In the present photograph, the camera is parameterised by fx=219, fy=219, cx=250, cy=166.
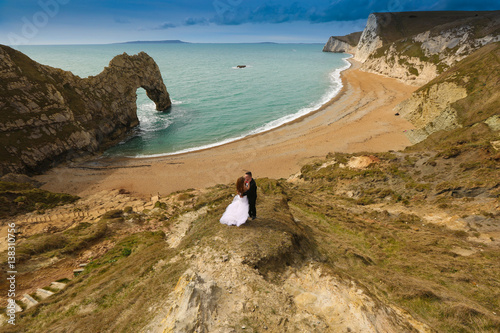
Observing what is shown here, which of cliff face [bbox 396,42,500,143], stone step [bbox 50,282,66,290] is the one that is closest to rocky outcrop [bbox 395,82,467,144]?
cliff face [bbox 396,42,500,143]

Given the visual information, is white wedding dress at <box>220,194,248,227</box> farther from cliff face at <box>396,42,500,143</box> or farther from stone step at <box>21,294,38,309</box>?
cliff face at <box>396,42,500,143</box>

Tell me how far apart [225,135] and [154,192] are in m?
18.7

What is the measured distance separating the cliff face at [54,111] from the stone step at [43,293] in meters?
23.8

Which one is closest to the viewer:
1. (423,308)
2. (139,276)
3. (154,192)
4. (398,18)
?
(423,308)

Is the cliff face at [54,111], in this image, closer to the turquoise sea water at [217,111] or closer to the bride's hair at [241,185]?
the turquoise sea water at [217,111]

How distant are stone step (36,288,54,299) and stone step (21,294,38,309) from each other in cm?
24

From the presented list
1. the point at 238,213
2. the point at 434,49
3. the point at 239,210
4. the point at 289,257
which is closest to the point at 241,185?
the point at 239,210

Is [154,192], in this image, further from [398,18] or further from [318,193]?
[398,18]

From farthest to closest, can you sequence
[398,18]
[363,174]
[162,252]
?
[398,18], [363,174], [162,252]

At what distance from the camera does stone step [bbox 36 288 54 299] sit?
8.05 m

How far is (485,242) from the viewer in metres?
10.1

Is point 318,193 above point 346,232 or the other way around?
the other way around

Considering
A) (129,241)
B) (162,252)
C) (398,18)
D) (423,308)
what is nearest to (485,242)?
(423,308)

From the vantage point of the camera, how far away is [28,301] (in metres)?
7.74
